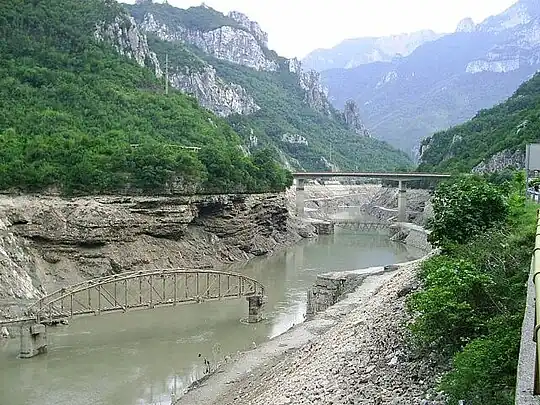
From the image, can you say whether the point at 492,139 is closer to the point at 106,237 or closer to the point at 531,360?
the point at 106,237

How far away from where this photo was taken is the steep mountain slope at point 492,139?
85.4 meters

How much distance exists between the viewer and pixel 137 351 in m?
34.1

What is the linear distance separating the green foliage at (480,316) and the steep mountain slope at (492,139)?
65411mm

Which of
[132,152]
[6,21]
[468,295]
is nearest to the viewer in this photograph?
[468,295]

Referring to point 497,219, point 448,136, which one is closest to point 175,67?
point 448,136

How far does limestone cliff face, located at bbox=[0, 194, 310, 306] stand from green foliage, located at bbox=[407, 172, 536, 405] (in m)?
33.3

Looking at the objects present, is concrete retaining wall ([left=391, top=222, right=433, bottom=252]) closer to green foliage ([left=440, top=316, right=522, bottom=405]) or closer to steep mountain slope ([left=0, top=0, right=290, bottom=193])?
steep mountain slope ([left=0, top=0, right=290, bottom=193])

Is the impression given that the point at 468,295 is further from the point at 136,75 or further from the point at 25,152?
the point at 136,75

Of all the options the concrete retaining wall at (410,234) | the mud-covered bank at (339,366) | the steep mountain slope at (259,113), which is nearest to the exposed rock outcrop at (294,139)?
the steep mountain slope at (259,113)

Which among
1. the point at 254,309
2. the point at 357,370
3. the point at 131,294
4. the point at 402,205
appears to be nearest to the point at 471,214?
the point at 357,370

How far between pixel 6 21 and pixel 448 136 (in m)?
89.9

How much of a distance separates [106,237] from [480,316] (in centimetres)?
4360

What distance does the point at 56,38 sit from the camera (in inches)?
3433

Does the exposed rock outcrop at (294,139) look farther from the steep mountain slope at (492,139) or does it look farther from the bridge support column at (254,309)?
the bridge support column at (254,309)
